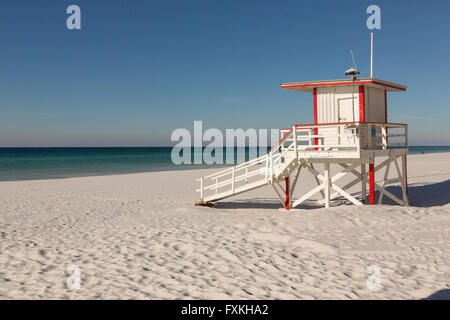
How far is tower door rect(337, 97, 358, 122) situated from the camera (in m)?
12.4

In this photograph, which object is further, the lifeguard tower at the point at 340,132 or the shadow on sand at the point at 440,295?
the lifeguard tower at the point at 340,132

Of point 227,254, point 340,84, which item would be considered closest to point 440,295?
point 227,254

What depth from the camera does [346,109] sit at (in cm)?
1262

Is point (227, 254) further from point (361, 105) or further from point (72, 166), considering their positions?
point (72, 166)

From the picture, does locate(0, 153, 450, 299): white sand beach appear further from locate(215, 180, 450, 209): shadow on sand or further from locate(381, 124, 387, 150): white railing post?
locate(215, 180, 450, 209): shadow on sand

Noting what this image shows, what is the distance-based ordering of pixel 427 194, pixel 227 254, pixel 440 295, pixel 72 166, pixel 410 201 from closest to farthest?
pixel 440 295
pixel 227 254
pixel 410 201
pixel 427 194
pixel 72 166

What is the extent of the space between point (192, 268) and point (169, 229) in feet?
10.4

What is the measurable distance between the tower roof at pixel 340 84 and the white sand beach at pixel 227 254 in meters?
4.23

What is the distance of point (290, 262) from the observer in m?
6.93

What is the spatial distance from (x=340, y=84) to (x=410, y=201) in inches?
269

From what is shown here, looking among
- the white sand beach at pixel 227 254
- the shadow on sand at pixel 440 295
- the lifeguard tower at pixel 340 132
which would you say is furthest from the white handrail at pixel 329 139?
the shadow on sand at pixel 440 295

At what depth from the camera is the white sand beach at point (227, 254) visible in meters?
5.69

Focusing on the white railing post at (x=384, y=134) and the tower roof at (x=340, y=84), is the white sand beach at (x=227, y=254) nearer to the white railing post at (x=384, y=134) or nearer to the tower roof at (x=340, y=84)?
the white railing post at (x=384, y=134)
